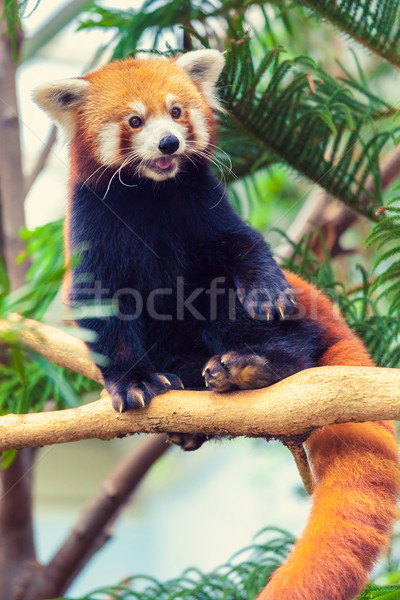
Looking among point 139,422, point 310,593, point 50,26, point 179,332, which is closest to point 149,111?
point 179,332

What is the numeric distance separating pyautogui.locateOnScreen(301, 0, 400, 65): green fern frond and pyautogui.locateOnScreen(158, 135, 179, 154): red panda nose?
2.67 ft

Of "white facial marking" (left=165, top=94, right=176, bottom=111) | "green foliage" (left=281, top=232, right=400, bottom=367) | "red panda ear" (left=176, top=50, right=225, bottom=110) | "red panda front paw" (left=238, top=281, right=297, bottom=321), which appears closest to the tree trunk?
"red panda ear" (left=176, top=50, right=225, bottom=110)

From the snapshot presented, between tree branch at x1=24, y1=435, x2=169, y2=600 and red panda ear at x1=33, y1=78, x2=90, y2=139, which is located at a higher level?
red panda ear at x1=33, y1=78, x2=90, y2=139

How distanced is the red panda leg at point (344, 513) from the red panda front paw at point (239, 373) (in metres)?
0.19

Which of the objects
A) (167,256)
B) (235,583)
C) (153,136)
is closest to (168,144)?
(153,136)

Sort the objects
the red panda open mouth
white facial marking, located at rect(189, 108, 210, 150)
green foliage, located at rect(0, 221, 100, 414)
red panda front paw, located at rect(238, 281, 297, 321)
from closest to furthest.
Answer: green foliage, located at rect(0, 221, 100, 414) < red panda front paw, located at rect(238, 281, 297, 321) < the red panda open mouth < white facial marking, located at rect(189, 108, 210, 150)

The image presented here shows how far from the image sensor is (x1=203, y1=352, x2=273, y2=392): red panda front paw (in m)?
1.38

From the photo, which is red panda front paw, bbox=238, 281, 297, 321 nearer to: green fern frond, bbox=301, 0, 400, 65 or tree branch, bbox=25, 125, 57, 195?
green fern frond, bbox=301, 0, 400, 65

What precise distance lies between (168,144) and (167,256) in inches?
11.5

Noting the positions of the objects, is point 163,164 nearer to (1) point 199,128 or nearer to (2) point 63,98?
(1) point 199,128

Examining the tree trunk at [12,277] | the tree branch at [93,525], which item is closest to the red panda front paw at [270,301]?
the tree branch at [93,525]

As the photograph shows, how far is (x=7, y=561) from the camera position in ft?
8.20

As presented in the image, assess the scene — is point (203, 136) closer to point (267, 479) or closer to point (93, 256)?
point (93, 256)

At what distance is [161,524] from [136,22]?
5.11 m
